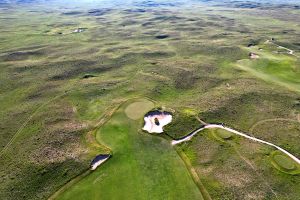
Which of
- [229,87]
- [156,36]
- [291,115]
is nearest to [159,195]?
[291,115]

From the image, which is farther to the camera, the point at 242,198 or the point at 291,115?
the point at 291,115

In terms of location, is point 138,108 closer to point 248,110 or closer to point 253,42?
point 248,110

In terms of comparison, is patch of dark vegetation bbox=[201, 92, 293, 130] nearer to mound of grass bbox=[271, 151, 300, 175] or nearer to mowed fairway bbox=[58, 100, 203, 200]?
mound of grass bbox=[271, 151, 300, 175]

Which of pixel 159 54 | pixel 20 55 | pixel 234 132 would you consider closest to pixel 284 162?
pixel 234 132

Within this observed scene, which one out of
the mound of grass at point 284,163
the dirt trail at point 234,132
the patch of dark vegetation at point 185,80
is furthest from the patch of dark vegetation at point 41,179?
the patch of dark vegetation at point 185,80

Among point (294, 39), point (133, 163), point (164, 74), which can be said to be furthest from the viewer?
point (294, 39)

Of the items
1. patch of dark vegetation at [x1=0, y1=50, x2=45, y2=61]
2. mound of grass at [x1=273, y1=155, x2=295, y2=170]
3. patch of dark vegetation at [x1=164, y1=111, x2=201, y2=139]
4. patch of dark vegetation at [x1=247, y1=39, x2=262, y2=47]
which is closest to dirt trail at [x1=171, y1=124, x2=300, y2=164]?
patch of dark vegetation at [x1=164, y1=111, x2=201, y2=139]

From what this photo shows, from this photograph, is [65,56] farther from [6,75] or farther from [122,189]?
[122,189]
